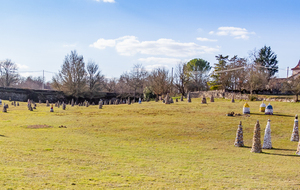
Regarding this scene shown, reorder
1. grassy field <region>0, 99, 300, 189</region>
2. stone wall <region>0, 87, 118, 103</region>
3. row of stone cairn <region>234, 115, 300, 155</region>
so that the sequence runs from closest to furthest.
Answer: grassy field <region>0, 99, 300, 189</region> < row of stone cairn <region>234, 115, 300, 155</region> < stone wall <region>0, 87, 118, 103</region>

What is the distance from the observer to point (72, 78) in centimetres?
7744

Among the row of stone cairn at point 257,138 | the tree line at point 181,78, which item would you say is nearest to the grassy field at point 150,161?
the row of stone cairn at point 257,138

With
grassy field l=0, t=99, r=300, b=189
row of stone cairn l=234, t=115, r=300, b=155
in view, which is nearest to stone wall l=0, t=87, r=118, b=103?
grassy field l=0, t=99, r=300, b=189

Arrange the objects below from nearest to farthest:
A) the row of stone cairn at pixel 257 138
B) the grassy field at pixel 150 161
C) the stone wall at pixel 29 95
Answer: the grassy field at pixel 150 161, the row of stone cairn at pixel 257 138, the stone wall at pixel 29 95

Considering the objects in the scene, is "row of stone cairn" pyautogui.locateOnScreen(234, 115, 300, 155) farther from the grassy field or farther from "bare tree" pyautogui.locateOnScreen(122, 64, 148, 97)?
"bare tree" pyautogui.locateOnScreen(122, 64, 148, 97)

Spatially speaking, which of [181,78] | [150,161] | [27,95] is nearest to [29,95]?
[27,95]

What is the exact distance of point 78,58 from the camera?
267 feet

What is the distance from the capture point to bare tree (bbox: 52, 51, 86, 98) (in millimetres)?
75000

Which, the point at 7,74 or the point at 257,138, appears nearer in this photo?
the point at 257,138

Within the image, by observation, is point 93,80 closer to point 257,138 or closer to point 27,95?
point 27,95

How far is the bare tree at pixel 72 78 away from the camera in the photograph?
75000 mm

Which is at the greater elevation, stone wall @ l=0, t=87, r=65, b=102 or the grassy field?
stone wall @ l=0, t=87, r=65, b=102

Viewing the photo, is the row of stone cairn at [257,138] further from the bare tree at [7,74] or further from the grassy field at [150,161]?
the bare tree at [7,74]

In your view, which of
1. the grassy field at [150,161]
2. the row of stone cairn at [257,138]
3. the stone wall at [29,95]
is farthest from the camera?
the stone wall at [29,95]
